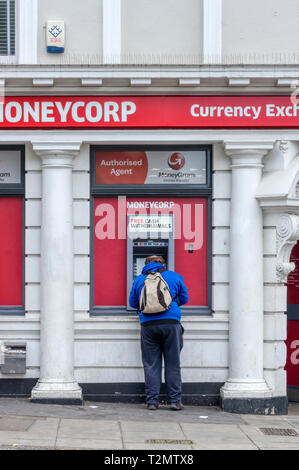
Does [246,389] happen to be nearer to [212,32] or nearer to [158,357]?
[158,357]

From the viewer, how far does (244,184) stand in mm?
11406

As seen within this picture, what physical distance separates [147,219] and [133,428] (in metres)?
3.09

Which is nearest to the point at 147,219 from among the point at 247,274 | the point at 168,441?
the point at 247,274

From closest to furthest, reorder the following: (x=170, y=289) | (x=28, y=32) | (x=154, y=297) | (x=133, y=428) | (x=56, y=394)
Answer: (x=133, y=428) < (x=154, y=297) < (x=170, y=289) < (x=56, y=394) < (x=28, y=32)

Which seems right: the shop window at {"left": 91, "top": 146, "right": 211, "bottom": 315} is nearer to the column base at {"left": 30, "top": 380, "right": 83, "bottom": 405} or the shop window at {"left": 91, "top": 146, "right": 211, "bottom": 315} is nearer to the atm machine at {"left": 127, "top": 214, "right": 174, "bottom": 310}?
the atm machine at {"left": 127, "top": 214, "right": 174, "bottom": 310}

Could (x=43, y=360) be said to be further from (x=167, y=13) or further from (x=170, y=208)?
(x=167, y=13)

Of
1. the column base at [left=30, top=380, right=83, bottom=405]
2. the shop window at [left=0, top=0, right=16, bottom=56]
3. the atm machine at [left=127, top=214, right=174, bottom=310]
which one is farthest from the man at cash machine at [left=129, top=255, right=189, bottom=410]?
the shop window at [left=0, top=0, right=16, bottom=56]

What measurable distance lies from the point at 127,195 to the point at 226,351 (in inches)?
98.2

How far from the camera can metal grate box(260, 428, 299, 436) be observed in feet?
32.9

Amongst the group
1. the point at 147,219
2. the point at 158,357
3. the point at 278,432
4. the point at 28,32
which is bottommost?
the point at 278,432

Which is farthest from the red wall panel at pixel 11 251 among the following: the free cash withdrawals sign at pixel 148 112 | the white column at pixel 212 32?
the white column at pixel 212 32

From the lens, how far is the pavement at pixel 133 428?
354 inches

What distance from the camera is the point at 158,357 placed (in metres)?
11.2

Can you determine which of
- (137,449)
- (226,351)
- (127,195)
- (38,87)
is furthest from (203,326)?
(38,87)
